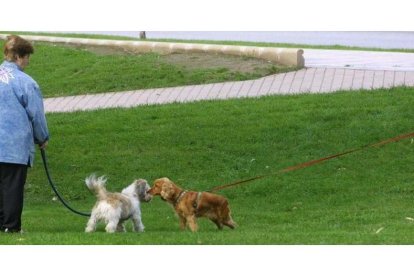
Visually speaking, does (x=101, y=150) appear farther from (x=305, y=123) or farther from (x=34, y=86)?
(x=34, y=86)

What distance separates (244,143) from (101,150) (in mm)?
2020

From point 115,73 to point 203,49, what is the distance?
2626mm

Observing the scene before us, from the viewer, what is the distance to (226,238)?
28.6ft

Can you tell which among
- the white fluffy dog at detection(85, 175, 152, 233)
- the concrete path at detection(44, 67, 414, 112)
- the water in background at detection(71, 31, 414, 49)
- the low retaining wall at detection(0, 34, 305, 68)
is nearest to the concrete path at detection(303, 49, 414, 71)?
the low retaining wall at detection(0, 34, 305, 68)

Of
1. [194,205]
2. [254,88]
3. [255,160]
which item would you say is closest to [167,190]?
[194,205]

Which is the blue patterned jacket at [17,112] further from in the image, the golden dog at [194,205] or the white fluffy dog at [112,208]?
the golden dog at [194,205]

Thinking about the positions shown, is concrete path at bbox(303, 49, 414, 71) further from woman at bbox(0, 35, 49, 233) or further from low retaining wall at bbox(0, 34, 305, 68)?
woman at bbox(0, 35, 49, 233)

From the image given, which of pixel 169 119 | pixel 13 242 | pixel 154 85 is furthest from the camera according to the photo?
pixel 154 85

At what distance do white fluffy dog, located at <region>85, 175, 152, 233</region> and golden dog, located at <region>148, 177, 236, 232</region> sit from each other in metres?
0.33

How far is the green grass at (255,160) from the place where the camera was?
10.8m

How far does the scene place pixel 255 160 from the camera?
44.2ft

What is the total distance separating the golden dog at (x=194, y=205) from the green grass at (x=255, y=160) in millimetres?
221

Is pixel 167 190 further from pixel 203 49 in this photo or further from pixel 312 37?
pixel 312 37

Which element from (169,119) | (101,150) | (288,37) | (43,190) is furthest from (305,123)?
(288,37)
